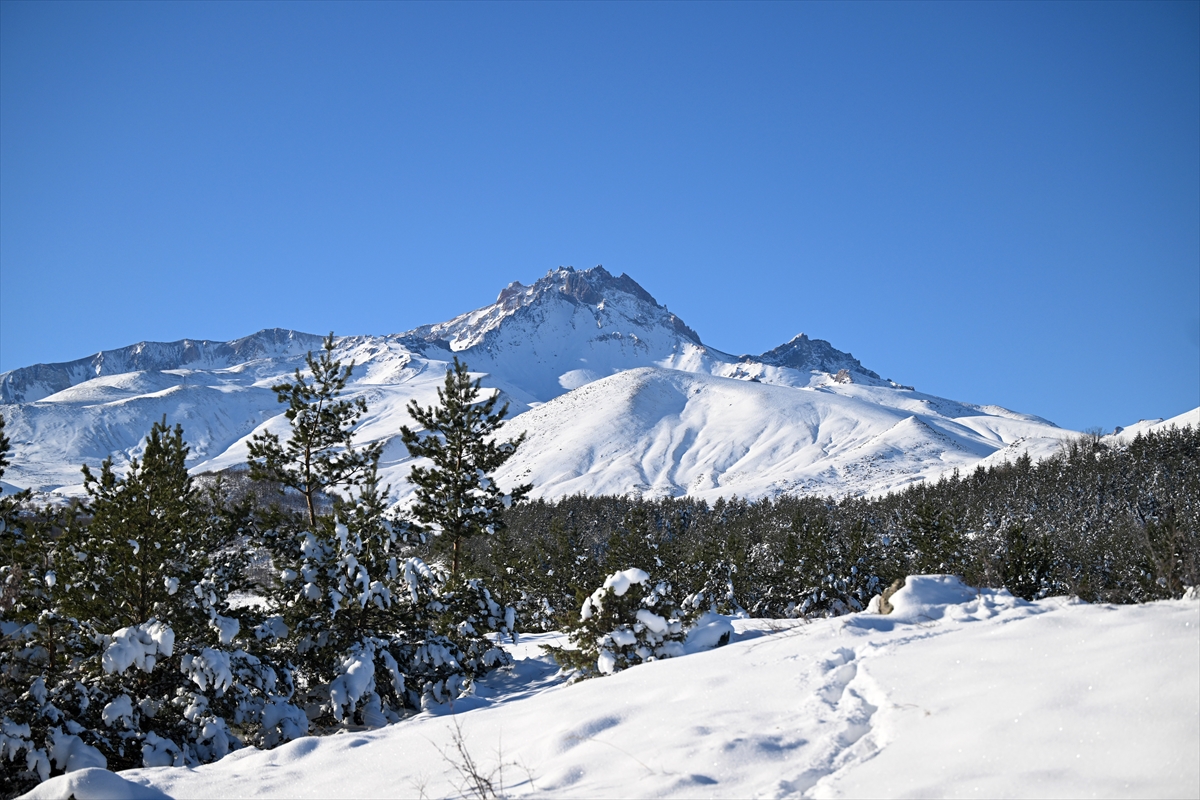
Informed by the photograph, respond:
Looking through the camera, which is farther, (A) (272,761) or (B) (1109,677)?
(A) (272,761)

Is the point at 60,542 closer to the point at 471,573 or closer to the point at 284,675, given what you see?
the point at 284,675

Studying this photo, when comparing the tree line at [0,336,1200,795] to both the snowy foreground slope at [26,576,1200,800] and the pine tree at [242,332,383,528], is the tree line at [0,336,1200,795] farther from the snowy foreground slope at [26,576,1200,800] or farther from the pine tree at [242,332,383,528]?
the snowy foreground slope at [26,576,1200,800]

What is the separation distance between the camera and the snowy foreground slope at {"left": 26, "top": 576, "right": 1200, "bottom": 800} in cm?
404

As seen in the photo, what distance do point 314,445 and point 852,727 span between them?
17.6 meters

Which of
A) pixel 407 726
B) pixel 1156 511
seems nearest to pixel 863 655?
pixel 407 726

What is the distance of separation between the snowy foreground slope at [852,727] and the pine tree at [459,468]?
12.8 meters

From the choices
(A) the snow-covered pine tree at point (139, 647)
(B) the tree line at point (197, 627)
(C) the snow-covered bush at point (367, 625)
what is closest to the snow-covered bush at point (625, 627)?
(C) the snow-covered bush at point (367, 625)

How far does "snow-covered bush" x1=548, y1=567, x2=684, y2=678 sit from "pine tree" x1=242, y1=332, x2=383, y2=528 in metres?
10.0

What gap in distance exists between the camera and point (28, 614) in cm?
1228

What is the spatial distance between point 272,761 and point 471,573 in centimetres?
1563

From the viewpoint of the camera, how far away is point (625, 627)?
11031 mm

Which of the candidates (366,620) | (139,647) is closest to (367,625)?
(366,620)

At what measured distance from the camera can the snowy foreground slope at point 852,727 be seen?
404 cm

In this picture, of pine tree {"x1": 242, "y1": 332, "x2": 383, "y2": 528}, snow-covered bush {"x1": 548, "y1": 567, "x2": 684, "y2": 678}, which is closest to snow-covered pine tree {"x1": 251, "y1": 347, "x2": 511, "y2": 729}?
snow-covered bush {"x1": 548, "y1": 567, "x2": 684, "y2": 678}
